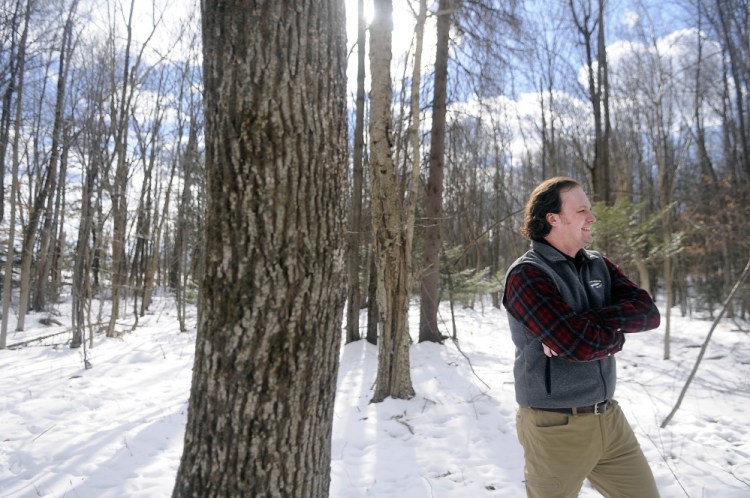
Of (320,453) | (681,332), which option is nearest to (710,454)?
(320,453)

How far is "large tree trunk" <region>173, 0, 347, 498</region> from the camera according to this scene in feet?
4.78

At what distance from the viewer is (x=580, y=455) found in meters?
1.73

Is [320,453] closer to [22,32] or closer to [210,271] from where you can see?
[210,271]

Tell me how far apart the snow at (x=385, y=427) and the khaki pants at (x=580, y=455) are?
Answer: 1.35 m

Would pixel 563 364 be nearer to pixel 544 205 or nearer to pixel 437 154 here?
pixel 544 205

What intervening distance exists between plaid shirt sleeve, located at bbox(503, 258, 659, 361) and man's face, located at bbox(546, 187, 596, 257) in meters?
0.25

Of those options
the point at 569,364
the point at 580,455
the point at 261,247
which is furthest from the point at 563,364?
the point at 261,247

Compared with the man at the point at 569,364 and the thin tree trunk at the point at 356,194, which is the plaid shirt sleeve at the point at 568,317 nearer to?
the man at the point at 569,364

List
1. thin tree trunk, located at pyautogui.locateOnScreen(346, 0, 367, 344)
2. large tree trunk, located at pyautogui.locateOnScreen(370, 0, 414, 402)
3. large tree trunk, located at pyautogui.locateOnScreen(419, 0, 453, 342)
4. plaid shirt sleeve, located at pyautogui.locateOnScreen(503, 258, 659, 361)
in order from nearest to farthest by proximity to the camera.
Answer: plaid shirt sleeve, located at pyautogui.locateOnScreen(503, 258, 659, 361)
large tree trunk, located at pyautogui.locateOnScreen(370, 0, 414, 402)
large tree trunk, located at pyautogui.locateOnScreen(419, 0, 453, 342)
thin tree trunk, located at pyautogui.locateOnScreen(346, 0, 367, 344)

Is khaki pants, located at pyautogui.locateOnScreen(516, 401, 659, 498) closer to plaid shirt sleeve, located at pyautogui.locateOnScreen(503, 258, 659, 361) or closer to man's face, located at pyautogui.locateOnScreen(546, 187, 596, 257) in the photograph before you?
plaid shirt sleeve, located at pyautogui.locateOnScreen(503, 258, 659, 361)

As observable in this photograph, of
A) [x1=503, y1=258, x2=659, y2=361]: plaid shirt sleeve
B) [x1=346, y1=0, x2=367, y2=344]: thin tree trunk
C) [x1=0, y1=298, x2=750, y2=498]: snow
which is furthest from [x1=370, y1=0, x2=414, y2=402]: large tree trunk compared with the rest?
[x1=346, y1=0, x2=367, y2=344]: thin tree trunk

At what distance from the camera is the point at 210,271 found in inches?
59.3

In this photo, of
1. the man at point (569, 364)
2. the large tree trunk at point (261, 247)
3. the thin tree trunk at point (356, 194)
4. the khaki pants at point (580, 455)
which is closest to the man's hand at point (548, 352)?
the man at point (569, 364)

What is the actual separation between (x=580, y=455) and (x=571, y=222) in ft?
3.20
